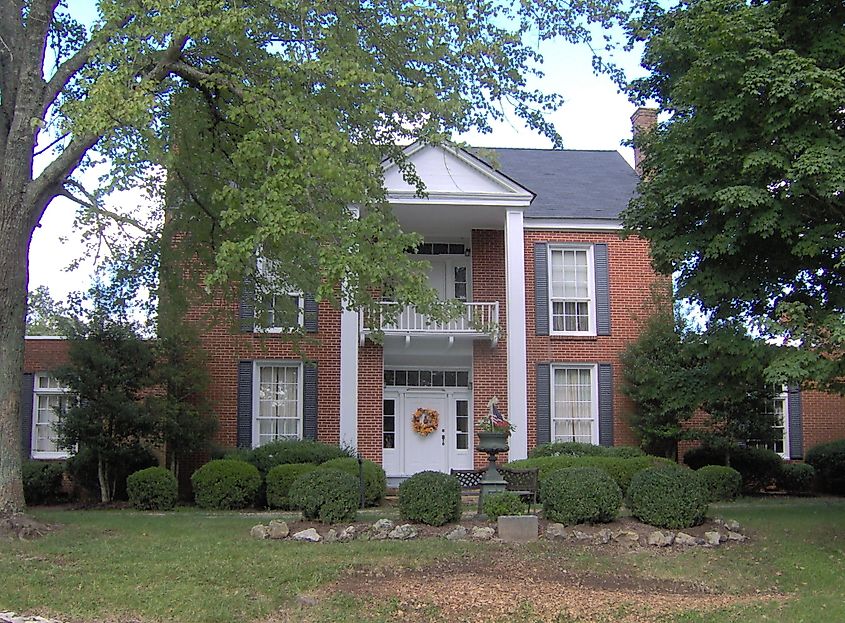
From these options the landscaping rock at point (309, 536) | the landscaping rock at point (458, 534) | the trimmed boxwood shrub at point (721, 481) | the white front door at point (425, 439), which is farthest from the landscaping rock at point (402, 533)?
the white front door at point (425, 439)

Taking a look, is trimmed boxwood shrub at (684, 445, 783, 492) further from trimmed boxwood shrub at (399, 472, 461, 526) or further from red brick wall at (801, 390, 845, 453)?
trimmed boxwood shrub at (399, 472, 461, 526)

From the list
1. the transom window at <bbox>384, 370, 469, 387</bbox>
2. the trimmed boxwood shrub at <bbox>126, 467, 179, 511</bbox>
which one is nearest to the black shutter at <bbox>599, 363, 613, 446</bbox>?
the transom window at <bbox>384, 370, 469, 387</bbox>

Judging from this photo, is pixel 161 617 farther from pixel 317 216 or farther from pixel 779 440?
pixel 779 440

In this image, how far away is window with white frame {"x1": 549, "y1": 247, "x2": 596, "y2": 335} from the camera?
70.7 feet

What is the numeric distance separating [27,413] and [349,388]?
769 centimetres

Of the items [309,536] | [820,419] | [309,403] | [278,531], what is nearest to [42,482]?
[309,403]

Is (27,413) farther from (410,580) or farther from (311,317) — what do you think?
(410,580)

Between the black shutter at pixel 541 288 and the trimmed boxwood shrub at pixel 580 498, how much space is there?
856cm

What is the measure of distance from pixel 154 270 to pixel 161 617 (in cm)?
798

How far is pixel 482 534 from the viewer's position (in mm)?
11945

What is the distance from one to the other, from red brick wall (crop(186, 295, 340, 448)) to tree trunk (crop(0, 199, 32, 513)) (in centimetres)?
728

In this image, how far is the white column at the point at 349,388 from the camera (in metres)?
19.6

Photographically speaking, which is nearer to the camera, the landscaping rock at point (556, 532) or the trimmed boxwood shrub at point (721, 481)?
the landscaping rock at point (556, 532)

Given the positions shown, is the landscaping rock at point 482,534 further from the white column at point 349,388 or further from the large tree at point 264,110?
the white column at point 349,388
